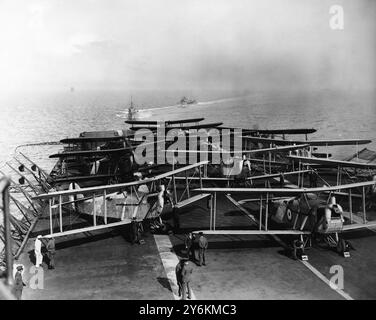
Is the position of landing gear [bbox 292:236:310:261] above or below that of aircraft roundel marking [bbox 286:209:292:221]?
below

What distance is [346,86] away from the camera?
189m

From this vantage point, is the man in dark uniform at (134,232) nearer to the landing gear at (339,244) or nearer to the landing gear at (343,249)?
the landing gear at (339,244)

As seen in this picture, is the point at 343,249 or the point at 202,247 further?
the point at 343,249

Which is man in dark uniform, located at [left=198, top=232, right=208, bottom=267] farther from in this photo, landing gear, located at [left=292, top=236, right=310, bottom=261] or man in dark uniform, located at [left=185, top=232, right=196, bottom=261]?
landing gear, located at [left=292, top=236, right=310, bottom=261]

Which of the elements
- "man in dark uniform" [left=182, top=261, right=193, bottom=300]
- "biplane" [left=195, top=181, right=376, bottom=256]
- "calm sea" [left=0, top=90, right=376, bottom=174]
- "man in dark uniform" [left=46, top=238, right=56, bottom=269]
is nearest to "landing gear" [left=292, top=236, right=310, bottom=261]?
"biplane" [left=195, top=181, right=376, bottom=256]

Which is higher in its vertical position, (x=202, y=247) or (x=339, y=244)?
(x=202, y=247)

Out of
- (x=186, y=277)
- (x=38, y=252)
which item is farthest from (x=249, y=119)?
(x=186, y=277)

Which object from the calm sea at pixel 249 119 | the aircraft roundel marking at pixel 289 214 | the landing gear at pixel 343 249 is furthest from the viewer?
the calm sea at pixel 249 119

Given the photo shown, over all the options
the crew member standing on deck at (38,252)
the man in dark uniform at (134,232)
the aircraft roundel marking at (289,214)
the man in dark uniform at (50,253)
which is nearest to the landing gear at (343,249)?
the aircraft roundel marking at (289,214)

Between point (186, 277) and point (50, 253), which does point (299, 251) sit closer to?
point (186, 277)

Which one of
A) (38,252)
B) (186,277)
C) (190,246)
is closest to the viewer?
(186,277)

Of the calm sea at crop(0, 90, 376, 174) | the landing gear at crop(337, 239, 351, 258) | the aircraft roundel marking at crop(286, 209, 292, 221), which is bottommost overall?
the landing gear at crop(337, 239, 351, 258)

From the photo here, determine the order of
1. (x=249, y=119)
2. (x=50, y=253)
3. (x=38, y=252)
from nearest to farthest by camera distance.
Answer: (x=38, y=252)
(x=50, y=253)
(x=249, y=119)

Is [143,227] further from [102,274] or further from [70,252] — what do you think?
[102,274]
